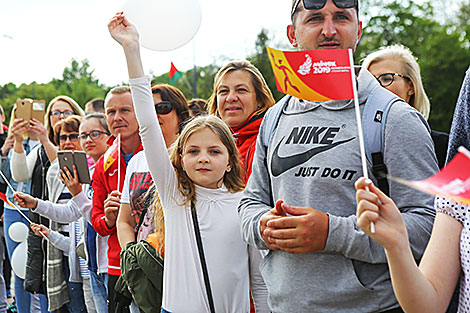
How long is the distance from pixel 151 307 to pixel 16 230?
321cm

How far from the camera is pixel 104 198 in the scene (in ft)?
13.6

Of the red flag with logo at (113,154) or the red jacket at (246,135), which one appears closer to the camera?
the red jacket at (246,135)

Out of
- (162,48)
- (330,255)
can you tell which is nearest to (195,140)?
(162,48)

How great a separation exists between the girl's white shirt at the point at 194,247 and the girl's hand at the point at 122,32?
7.5 inches

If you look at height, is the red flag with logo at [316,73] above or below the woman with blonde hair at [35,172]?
above

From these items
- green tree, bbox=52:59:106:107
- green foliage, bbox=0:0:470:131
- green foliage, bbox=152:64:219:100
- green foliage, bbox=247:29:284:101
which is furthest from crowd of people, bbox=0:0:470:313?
green tree, bbox=52:59:106:107

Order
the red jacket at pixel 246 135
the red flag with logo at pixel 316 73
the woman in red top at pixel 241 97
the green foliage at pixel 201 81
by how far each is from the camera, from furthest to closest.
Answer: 1. the green foliage at pixel 201 81
2. the woman in red top at pixel 241 97
3. the red jacket at pixel 246 135
4. the red flag with logo at pixel 316 73

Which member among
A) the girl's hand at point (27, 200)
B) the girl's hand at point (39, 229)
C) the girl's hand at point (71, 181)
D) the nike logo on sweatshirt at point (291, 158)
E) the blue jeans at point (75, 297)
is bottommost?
the blue jeans at point (75, 297)

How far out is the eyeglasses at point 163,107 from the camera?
155 inches

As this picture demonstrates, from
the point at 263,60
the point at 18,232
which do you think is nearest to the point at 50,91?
the point at 263,60

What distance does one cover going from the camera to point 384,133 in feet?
6.46

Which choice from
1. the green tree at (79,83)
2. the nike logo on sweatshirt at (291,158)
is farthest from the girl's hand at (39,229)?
the green tree at (79,83)

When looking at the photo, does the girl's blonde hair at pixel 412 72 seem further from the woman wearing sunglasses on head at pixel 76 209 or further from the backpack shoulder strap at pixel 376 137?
the woman wearing sunglasses on head at pixel 76 209

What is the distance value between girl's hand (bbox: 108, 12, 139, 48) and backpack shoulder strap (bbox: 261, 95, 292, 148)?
34.4 inches
